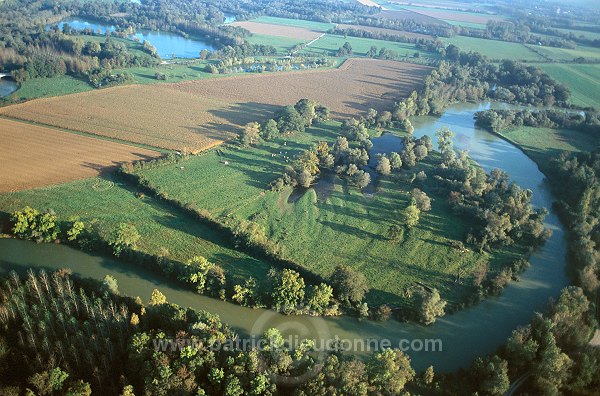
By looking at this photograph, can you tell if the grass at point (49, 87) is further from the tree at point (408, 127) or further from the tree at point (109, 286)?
the tree at point (408, 127)

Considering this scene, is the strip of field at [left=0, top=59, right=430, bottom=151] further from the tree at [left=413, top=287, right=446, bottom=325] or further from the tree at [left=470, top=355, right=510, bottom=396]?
the tree at [left=470, top=355, right=510, bottom=396]

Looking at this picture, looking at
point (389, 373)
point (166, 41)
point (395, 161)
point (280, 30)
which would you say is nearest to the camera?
point (389, 373)

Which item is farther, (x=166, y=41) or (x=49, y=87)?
(x=166, y=41)

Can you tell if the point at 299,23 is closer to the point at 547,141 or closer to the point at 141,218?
the point at 547,141

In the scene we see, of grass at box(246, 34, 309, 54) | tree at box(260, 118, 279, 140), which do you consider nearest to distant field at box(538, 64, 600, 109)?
tree at box(260, 118, 279, 140)

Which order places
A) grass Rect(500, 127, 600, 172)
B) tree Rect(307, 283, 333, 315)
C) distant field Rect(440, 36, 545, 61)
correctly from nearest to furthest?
tree Rect(307, 283, 333, 315)
grass Rect(500, 127, 600, 172)
distant field Rect(440, 36, 545, 61)

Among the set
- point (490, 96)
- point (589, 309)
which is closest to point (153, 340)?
point (589, 309)

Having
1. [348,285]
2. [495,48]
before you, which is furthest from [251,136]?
[495,48]
